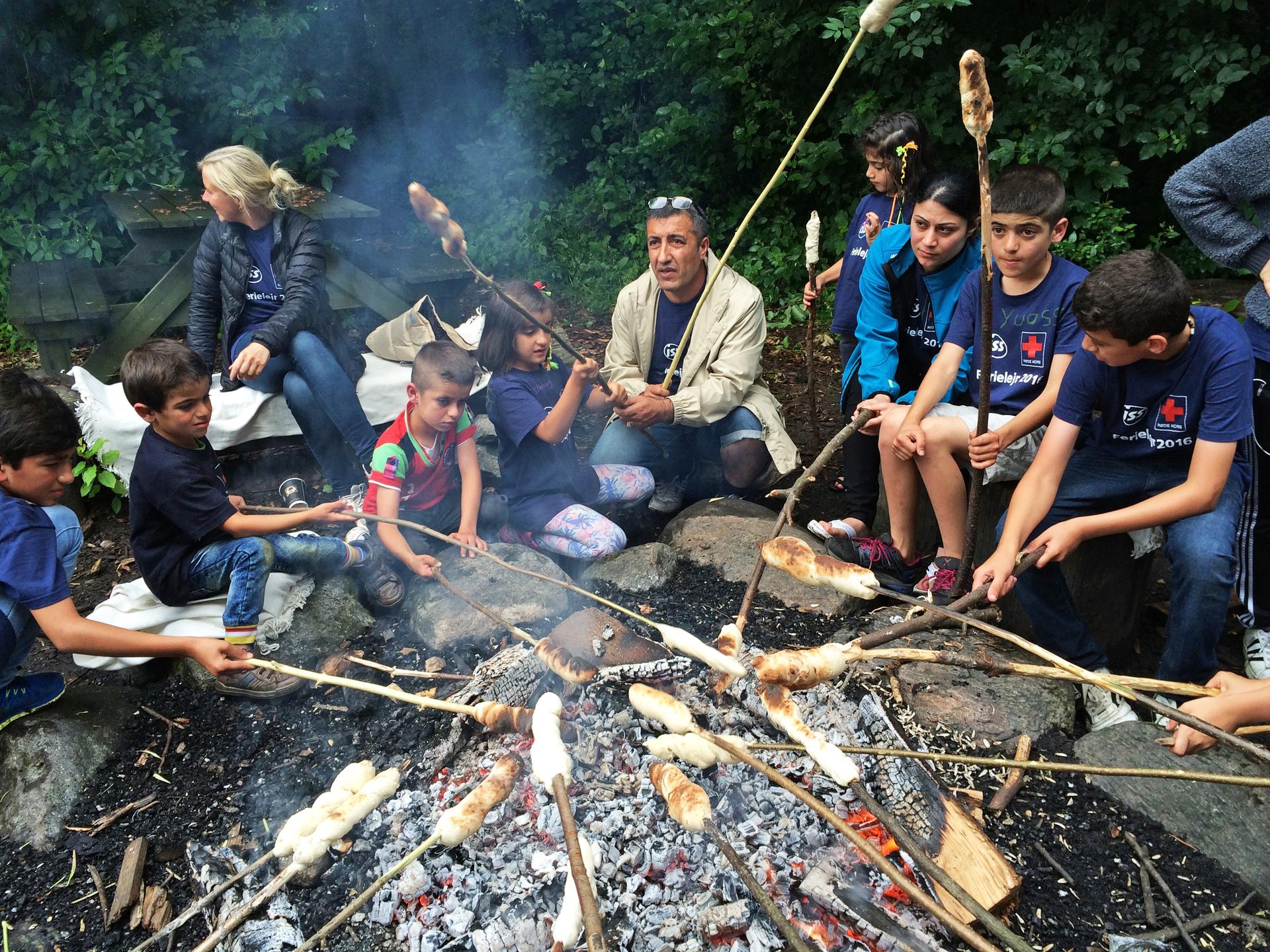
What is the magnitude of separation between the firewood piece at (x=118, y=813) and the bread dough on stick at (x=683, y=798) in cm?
190

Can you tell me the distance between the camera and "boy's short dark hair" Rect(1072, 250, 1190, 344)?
9.21ft

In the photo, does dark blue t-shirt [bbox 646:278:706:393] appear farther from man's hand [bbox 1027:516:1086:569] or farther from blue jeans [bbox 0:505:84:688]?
blue jeans [bbox 0:505:84:688]

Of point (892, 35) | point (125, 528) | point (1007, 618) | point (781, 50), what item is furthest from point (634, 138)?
point (1007, 618)

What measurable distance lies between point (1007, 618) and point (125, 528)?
496 centimetres

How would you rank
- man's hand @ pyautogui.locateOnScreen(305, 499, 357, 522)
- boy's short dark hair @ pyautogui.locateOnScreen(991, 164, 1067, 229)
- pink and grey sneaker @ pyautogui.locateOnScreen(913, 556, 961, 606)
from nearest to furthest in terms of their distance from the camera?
man's hand @ pyautogui.locateOnScreen(305, 499, 357, 522) → boy's short dark hair @ pyautogui.locateOnScreen(991, 164, 1067, 229) → pink and grey sneaker @ pyautogui.locateOnScreen(913, 556, 961, 606)

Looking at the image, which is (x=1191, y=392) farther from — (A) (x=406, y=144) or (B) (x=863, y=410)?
(A) (x=406, y=144)

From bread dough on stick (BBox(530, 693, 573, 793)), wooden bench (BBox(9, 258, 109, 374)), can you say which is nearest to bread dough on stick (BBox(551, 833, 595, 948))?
bread dough on stick (BBox(530, 693, 573, 793))

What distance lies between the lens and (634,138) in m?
9.45

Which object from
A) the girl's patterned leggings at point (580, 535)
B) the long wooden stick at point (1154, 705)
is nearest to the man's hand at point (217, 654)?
the girl's patterned leggings at point (580, 535)

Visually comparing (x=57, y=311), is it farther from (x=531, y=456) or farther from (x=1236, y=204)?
(x=1236, y=204)

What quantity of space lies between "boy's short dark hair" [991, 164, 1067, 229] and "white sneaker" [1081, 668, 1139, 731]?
1.86 meters

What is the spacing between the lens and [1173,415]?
3086 mm

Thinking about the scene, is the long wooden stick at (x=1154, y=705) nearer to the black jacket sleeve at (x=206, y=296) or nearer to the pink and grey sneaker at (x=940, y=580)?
the pink and grey sneaker at (x=940, y=580)

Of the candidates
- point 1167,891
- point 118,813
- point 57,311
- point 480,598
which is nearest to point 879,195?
point 480,598
